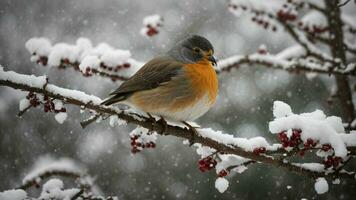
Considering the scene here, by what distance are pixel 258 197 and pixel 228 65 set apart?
6289mm

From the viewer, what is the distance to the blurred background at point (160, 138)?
10.7m

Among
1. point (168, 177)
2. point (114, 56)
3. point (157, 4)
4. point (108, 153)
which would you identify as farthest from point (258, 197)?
point (157, 4)

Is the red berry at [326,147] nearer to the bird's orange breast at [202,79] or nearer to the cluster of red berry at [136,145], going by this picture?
the cluster of red berry at [136,145]

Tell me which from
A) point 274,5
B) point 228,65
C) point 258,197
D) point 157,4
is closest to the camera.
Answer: point 228,65

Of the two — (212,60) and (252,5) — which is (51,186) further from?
(252,5)

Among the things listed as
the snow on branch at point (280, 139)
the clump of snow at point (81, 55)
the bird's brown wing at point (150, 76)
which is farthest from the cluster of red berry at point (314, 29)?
the snow on branch at point (280, 139)

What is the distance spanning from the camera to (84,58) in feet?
13.6

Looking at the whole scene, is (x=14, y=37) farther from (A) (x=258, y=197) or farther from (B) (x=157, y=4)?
(A) (x=258, y=197)

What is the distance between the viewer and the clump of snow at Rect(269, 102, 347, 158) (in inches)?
101

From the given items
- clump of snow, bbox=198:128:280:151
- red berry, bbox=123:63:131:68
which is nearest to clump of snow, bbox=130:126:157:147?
clump of snow, bbox=198:128:280:151

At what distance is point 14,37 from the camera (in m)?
14.2

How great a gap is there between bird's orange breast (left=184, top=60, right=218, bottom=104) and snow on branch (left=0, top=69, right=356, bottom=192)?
35.3 inches

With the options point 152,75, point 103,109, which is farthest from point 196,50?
point 103,109

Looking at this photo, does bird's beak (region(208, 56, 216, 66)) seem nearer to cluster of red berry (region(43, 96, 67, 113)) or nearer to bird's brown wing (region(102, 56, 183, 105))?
bird's brown wing (region(102, 56, 183, 105))
